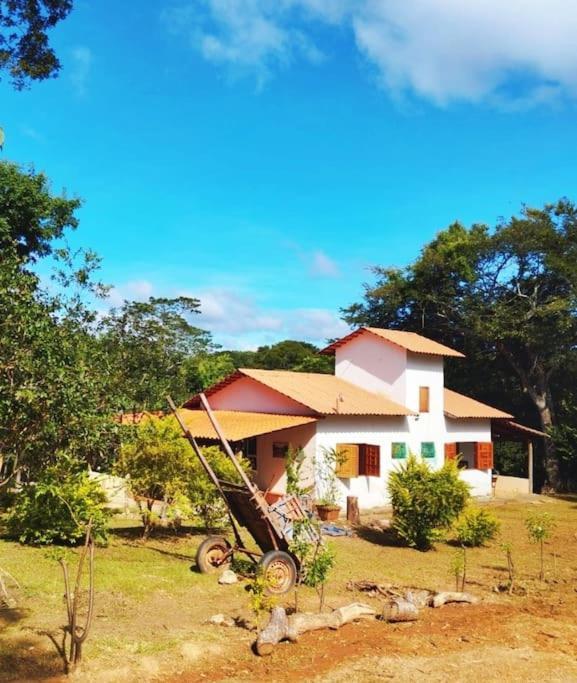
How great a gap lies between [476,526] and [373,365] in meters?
9.77

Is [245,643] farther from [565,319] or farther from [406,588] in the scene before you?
[565,319]

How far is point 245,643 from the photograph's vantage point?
7809 mm

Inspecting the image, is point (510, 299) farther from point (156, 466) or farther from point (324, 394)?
point (156, 466)

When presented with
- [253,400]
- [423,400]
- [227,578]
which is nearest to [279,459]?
[253,400]

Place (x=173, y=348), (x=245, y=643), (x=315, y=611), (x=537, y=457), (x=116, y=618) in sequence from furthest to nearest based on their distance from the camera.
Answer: (x=173, y=348) < (x=537, y=457) < (x=315, y=611) < (x=116, y=618) < (x=245, y=643)

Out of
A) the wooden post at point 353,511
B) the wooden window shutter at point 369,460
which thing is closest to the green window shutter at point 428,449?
the wooden window shutter at point 369,460

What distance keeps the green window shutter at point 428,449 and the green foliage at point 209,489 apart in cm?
998

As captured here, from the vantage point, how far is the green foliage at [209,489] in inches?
547

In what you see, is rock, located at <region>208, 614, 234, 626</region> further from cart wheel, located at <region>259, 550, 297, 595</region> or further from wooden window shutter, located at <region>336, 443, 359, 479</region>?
wooden window shutter, located at <region>336, 443, 359, 479</region>

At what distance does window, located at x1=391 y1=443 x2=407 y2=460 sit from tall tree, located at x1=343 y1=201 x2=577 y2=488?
10067 millimetres

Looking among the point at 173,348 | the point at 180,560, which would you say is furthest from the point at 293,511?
the point at 173,348

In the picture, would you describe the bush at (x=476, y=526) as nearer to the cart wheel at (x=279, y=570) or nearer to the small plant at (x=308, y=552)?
the small plant at (x=308, y=552)

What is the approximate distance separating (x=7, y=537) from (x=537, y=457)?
25.7m

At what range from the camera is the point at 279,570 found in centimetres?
1024
